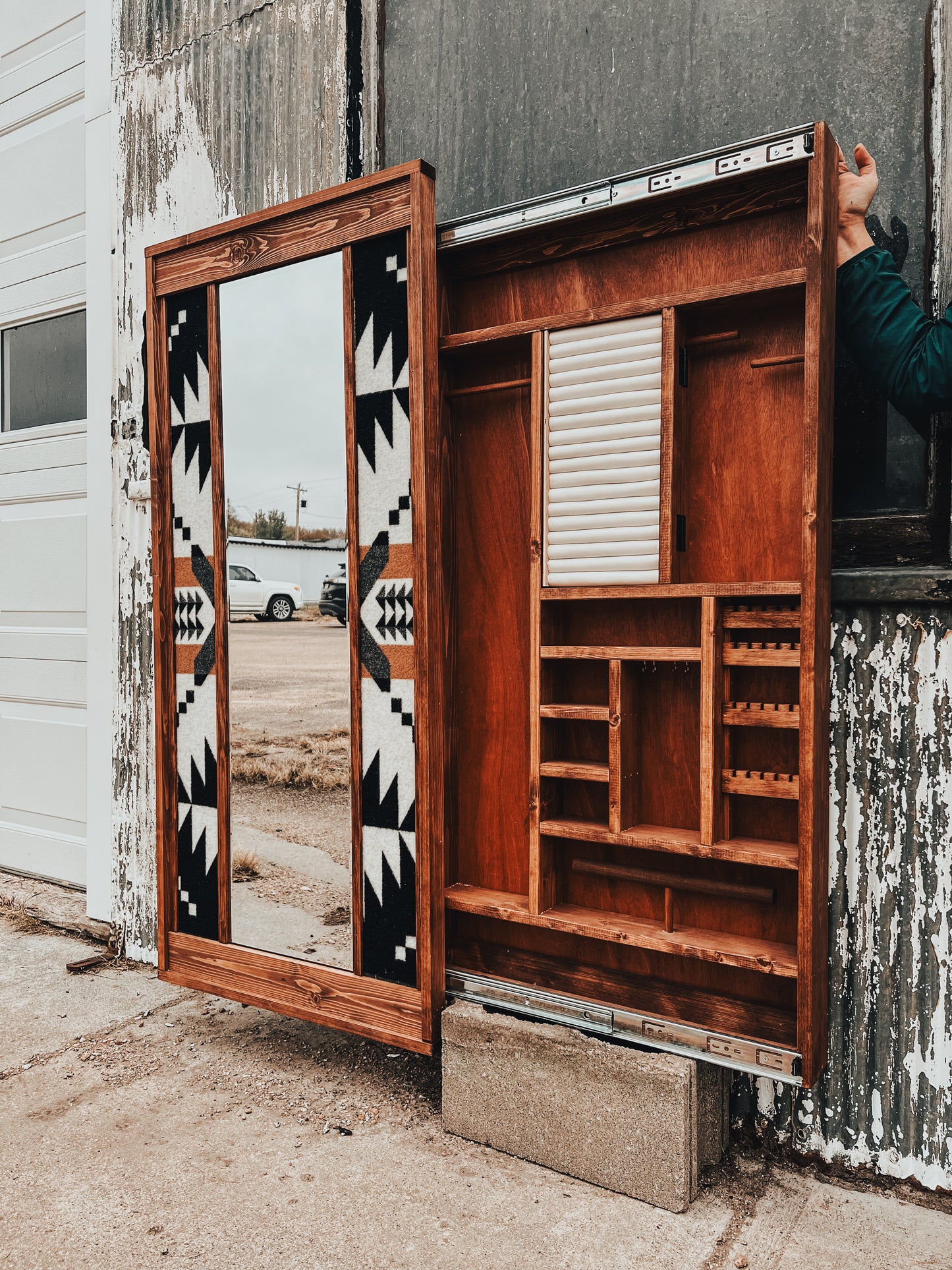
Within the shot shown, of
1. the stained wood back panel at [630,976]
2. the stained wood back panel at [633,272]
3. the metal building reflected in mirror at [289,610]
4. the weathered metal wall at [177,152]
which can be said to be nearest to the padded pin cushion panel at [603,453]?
the stained wood back panel at [633,272]

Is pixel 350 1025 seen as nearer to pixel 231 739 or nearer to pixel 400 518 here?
pixel 231 739

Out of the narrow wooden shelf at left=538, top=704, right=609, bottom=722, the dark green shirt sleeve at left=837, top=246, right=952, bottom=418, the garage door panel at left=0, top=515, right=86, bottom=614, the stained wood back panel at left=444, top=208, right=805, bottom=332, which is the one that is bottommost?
the narrow wooden shelf at left=538, top=704, right=609, bottom=722

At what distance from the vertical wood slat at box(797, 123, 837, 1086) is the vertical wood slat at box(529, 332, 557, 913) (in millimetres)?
583

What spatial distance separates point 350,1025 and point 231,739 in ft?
2.80

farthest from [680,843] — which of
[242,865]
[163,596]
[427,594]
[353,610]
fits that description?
[163,596]

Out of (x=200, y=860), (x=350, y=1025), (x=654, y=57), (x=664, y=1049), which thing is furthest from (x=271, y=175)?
(x=664, y=1049)

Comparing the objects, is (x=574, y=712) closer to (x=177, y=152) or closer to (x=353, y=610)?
(x=353, y=610)

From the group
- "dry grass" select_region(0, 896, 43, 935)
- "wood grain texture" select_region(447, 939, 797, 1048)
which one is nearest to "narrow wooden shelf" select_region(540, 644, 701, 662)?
"wood grain texture" select_region(447, 939, 797, 1048)

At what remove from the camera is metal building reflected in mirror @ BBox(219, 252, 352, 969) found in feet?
8.30

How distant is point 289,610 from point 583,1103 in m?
1.43

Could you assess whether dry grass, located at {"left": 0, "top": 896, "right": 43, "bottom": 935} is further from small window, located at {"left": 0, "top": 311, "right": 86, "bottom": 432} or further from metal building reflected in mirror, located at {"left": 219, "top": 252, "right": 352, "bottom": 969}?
small window, located at {"left": 0, "top": 311, "right": 86, "bottom": 432}

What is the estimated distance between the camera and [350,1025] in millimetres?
2441

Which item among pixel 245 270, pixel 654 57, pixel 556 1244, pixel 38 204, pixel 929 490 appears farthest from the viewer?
pixel 38 204

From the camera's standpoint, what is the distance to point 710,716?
196 cm
